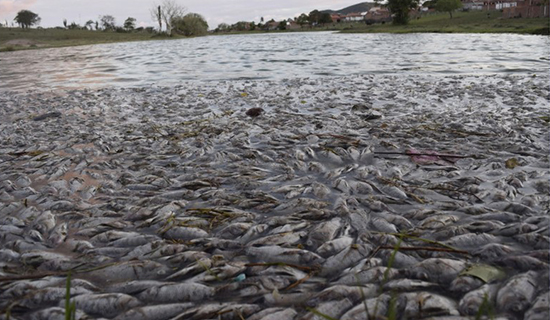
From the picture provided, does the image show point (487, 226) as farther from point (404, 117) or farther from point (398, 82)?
point (398, 82)

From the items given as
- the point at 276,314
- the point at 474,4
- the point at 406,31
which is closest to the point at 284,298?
the point at 276,314

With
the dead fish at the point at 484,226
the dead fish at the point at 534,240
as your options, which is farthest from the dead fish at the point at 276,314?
the dead fish at the point at 534,240

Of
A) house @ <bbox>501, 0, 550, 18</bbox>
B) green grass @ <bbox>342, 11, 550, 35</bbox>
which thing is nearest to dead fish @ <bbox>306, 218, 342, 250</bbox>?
green grass @ <bbox>342, 11, 550, 35</bbox>

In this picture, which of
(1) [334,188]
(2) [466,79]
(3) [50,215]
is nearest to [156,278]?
(3) [50,215]

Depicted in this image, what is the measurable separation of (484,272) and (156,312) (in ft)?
6.67

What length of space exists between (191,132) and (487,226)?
477 centimetres

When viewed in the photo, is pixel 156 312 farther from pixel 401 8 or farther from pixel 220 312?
pixel 401 8

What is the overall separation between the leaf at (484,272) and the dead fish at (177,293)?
1630mm

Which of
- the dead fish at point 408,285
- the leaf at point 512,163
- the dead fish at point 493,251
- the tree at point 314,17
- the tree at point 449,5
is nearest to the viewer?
the dead fish at point 408,285

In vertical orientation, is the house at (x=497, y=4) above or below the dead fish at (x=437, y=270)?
above

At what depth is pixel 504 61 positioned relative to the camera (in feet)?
51.2

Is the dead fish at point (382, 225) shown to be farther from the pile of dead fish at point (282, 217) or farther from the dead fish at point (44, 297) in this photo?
the dead fish at point (44, 297)

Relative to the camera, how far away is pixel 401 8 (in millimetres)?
76500

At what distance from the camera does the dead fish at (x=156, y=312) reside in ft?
6.88
